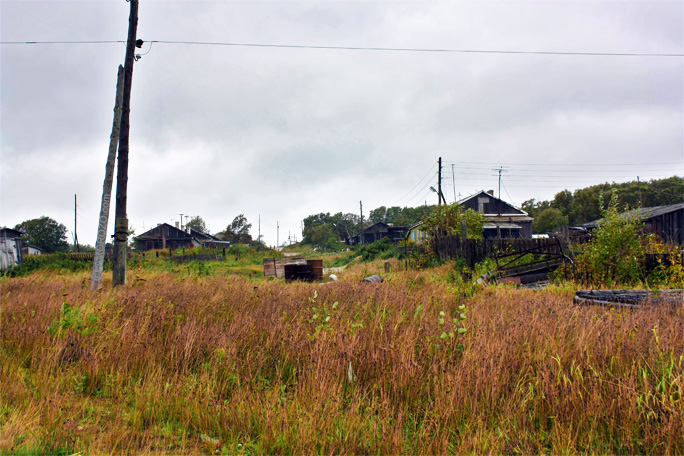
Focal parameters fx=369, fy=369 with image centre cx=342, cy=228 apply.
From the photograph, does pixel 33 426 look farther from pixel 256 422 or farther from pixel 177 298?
pixel 177 298

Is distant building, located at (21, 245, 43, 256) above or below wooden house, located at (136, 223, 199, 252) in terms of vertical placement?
below

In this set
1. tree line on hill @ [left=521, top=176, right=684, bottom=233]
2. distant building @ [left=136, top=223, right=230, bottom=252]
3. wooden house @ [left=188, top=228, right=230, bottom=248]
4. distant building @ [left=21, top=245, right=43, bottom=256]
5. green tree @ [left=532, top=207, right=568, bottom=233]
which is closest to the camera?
Answer: distant building @ [left=21, top=245, right=43, bottom=256]

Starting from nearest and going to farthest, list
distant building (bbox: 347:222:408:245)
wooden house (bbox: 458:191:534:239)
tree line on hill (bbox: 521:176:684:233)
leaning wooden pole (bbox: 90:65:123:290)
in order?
leaning wooden pole (bbox: 90:65:123:290) → wooden house (bbox: 458:191:534:239) → tree line on hill (bbox: 521:176:684:233) → distant building (bbox: 347:222:408:245)

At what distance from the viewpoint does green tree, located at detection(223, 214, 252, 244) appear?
83.3m

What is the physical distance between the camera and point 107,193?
797 cm

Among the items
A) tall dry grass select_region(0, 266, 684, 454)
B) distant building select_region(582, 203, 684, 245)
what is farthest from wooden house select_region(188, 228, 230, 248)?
tall dry grass select_region(0, 266, 684, 454)

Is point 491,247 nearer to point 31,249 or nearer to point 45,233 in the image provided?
point 31,249

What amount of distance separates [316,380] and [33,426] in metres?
1.89

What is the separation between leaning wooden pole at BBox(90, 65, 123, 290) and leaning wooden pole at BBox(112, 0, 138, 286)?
4.5 inches

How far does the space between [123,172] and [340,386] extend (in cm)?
759

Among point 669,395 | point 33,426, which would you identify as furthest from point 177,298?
point 669,395

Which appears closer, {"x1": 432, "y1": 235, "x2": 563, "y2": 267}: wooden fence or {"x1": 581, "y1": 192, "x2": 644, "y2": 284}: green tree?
{"x1": 581, "y1": 192, "x2": 644, "y2": 284}: green tree

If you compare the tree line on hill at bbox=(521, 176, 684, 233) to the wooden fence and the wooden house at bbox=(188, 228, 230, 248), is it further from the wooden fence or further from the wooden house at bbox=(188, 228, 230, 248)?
the wooden house at bbox=(188, 228, 230, 248)

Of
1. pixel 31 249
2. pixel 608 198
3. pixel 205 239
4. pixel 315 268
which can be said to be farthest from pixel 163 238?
pixel 608 198
